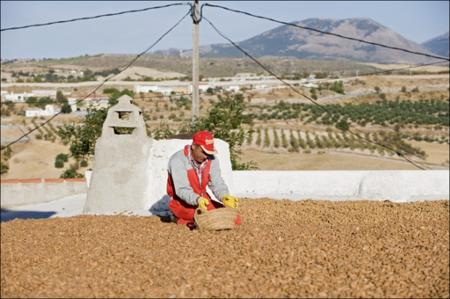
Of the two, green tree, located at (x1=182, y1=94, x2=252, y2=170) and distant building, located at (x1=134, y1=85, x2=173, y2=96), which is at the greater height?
distant building, located at (x1=134, y1=85, x2=173, y2=96)

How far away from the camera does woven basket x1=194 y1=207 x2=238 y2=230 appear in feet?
25.4

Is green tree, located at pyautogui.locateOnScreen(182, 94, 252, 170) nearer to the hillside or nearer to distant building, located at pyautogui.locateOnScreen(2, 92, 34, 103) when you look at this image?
distant building, located at pyautogui.locateOnScreen(2, 92, 34, 103)

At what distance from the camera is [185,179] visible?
8258mm

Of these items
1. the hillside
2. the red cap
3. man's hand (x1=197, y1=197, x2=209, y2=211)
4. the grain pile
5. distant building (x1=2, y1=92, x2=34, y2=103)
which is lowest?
the grain pile

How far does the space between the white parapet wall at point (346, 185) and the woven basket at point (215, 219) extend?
5.52 m

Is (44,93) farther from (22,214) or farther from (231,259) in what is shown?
(231,259)

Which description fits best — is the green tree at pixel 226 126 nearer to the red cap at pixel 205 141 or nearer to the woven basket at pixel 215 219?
the red cap at pixel 205 141

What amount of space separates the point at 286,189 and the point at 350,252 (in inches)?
283

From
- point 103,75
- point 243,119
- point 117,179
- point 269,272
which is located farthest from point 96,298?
point 103,75

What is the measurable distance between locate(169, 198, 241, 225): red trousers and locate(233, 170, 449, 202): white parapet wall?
500 cm

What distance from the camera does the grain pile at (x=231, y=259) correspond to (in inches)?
213

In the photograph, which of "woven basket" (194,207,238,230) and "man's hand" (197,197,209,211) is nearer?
"woven basket" (194,207,238,230)

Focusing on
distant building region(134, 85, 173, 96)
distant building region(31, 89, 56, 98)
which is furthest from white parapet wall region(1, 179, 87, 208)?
distant building region(31, 89, 56, 98)

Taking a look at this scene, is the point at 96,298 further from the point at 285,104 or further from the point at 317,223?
the point at 285,104
